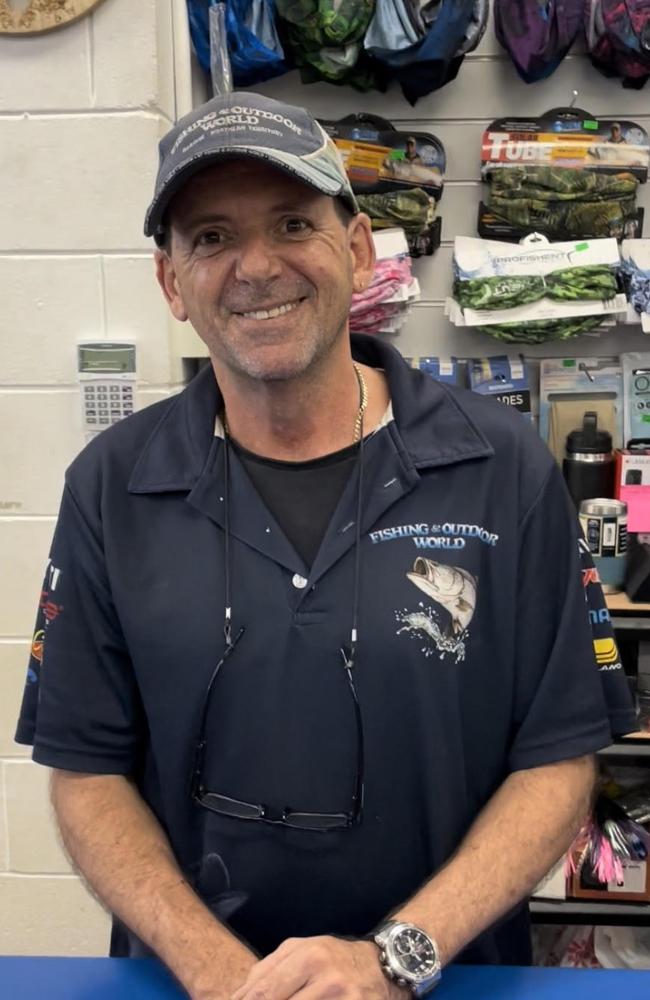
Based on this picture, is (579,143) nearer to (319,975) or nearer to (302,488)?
(302,488)

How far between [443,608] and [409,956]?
36 centimetres

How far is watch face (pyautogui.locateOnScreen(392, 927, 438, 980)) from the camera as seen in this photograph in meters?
0.81

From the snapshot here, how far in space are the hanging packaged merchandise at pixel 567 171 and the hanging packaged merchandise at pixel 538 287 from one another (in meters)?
0.06

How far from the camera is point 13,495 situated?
1.74 m

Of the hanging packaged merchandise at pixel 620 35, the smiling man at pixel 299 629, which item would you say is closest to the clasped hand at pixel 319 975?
the smiling man at pixel 299 629

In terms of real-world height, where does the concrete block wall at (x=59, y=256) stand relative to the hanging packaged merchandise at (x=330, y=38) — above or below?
below

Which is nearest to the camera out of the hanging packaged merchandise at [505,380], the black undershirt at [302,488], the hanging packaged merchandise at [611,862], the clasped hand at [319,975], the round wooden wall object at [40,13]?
the clasped hand at [319,975]

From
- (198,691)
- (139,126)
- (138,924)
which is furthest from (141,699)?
(139,126)

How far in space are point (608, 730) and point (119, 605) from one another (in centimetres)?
60

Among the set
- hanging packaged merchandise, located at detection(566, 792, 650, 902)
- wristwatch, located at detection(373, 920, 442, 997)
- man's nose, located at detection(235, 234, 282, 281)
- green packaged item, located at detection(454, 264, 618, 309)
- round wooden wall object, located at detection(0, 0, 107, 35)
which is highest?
round wooden wall object, located at detection(0, 0, 107, 35)

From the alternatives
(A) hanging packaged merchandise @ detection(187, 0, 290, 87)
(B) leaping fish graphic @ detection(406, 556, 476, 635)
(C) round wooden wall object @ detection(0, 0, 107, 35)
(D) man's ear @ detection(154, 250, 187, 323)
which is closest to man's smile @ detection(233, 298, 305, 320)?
(D) man's ear @ detection(154, 250, 187, 323)

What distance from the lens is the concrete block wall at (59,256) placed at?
5.16 feet

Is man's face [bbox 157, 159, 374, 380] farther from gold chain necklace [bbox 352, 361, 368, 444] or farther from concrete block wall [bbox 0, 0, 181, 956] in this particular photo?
concrete block wall [bbox 0, 0, 181, 956]

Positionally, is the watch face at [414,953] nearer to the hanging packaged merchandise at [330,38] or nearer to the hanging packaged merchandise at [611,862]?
the hanging packaged merchandise at [611,862]
